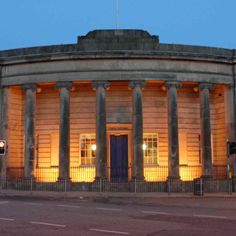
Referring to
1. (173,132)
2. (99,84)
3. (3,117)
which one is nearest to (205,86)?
(173,132)

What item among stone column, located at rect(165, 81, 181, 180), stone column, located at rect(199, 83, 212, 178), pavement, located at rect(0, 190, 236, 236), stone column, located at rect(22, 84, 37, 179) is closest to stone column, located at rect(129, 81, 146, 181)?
stone column, located at rect(165, 81, 181, 180)

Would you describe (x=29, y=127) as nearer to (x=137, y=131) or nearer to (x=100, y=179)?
(x=100, y=179)

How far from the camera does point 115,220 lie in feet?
46.9

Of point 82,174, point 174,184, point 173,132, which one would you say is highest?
point 173,132

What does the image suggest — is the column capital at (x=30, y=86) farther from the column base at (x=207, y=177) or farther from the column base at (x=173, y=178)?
the column base at (x=207, y=177)

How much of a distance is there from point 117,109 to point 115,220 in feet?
52.5

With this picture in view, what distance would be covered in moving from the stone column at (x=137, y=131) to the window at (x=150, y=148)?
309 centimetres

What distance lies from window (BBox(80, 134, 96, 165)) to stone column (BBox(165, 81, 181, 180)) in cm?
551

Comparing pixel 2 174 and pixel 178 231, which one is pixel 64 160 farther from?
pixel 178 231

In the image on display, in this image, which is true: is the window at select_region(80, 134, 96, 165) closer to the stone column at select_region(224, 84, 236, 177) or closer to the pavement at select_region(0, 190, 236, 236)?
the pavement at select_region(0, 190, 236, 236)

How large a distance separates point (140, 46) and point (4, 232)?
18904mm

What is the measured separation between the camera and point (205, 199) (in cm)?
2267

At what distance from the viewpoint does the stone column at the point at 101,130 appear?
26.9 meters

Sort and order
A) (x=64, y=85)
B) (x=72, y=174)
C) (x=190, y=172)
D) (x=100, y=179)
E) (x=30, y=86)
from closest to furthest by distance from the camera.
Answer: (x=100, y=179) < (x=64, y=85) < (x=30, y=86) < (x=72, y=174) < (x=190, y=172)
